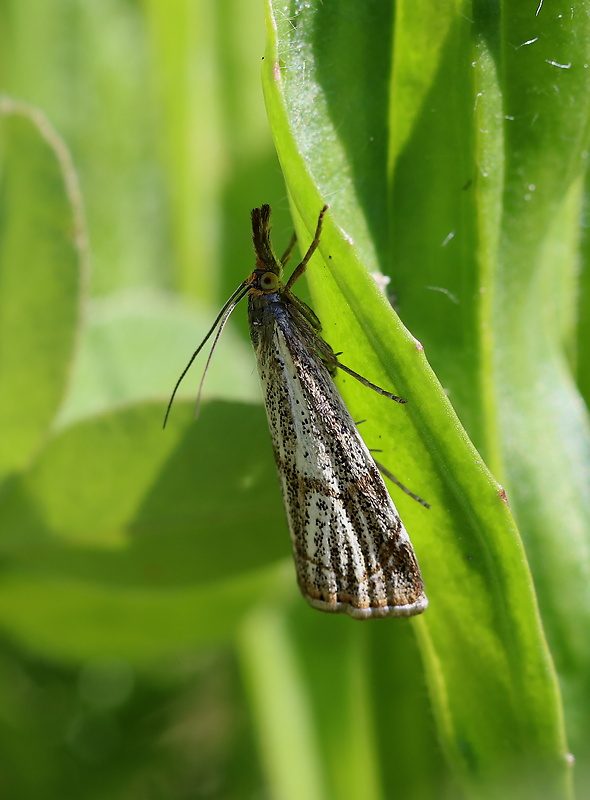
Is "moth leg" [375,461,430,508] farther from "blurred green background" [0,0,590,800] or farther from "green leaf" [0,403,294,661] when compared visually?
"green leaf" [0,403,294,661]

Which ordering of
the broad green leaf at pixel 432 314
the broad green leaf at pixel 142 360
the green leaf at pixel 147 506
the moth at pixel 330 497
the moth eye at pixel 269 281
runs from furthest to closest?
the broad green leaf at pixel 142 360, the moth eye at pixel 269 281, the green leaf at pixel 147 506, the moth at pixel 330 497, the broad green leaf at pixel 432 314

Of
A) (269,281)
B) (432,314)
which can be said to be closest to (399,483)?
(432,314)

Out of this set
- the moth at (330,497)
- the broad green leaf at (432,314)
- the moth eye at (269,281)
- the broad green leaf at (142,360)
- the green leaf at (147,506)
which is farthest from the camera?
the broad green leaf at (142,360)

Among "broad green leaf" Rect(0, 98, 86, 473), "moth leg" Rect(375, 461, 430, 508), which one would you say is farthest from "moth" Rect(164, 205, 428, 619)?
"broad green leaf" Rect(0, 98, 86, 473)

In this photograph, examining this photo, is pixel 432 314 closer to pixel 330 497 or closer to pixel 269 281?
pixel 330 497

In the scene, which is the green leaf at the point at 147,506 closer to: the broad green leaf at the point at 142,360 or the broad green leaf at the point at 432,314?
the broad green leaf at the point at 142,360

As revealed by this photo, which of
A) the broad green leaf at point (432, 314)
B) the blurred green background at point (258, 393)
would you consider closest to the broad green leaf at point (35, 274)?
the blurred green background at point (258, 393)
